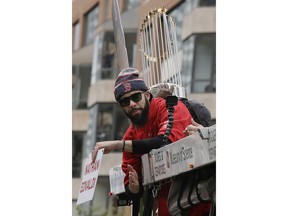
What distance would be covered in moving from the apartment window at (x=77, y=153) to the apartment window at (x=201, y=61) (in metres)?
0.28

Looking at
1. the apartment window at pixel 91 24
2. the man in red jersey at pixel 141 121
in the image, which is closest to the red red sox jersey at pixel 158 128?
the man in red jersey at pixel 141 121

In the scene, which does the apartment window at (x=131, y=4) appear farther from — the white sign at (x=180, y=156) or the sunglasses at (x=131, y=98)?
the white sign at (x=180, y=156)

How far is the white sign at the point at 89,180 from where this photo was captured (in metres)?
2.72

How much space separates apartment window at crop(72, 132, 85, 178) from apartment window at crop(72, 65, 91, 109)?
6cm

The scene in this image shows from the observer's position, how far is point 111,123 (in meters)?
3.14

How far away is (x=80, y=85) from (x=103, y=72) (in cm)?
7

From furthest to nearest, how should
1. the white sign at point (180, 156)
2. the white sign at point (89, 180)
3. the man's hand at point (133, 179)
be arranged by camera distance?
1. the man's hand at point (133, 179)
2. the white sign at point (89, 180)
3. the white sign at point (180, 156)

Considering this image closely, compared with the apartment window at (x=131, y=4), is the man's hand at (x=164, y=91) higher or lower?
lower

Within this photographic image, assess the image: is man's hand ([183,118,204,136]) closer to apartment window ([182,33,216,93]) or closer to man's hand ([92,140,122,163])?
apartment window ([182,33,216,93])

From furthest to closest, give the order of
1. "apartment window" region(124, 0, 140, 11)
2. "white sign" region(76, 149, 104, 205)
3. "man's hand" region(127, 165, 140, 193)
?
"apartment window" region(124, 0, 140, 11) < "man's hand" region(127, 165, 140, 193) < "white sign" region(76, 149, 104, 205)

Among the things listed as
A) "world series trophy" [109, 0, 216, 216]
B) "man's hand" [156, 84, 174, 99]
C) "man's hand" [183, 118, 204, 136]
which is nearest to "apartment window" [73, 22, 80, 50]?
"world series trophy" [109, 0, 216, 216]

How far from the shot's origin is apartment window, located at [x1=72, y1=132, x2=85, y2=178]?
2801 millimetres
